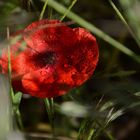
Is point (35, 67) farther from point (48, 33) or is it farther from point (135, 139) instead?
point (135, 139)

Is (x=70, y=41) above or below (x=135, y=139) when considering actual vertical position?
above

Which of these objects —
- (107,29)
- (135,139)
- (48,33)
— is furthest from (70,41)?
(135,139)

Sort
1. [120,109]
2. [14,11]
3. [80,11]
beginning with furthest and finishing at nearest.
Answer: [80,11] < [14,11] < [120,109]

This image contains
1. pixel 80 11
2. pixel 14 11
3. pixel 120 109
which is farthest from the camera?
pixel 80 11

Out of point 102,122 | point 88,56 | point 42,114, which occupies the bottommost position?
point 42,114

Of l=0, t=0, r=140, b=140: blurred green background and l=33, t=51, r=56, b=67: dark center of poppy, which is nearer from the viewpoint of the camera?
l=0, t=0, r=140, b=140: blurred green background

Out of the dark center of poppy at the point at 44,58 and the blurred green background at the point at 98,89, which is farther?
the dark center of poppy at the point at 44,58
